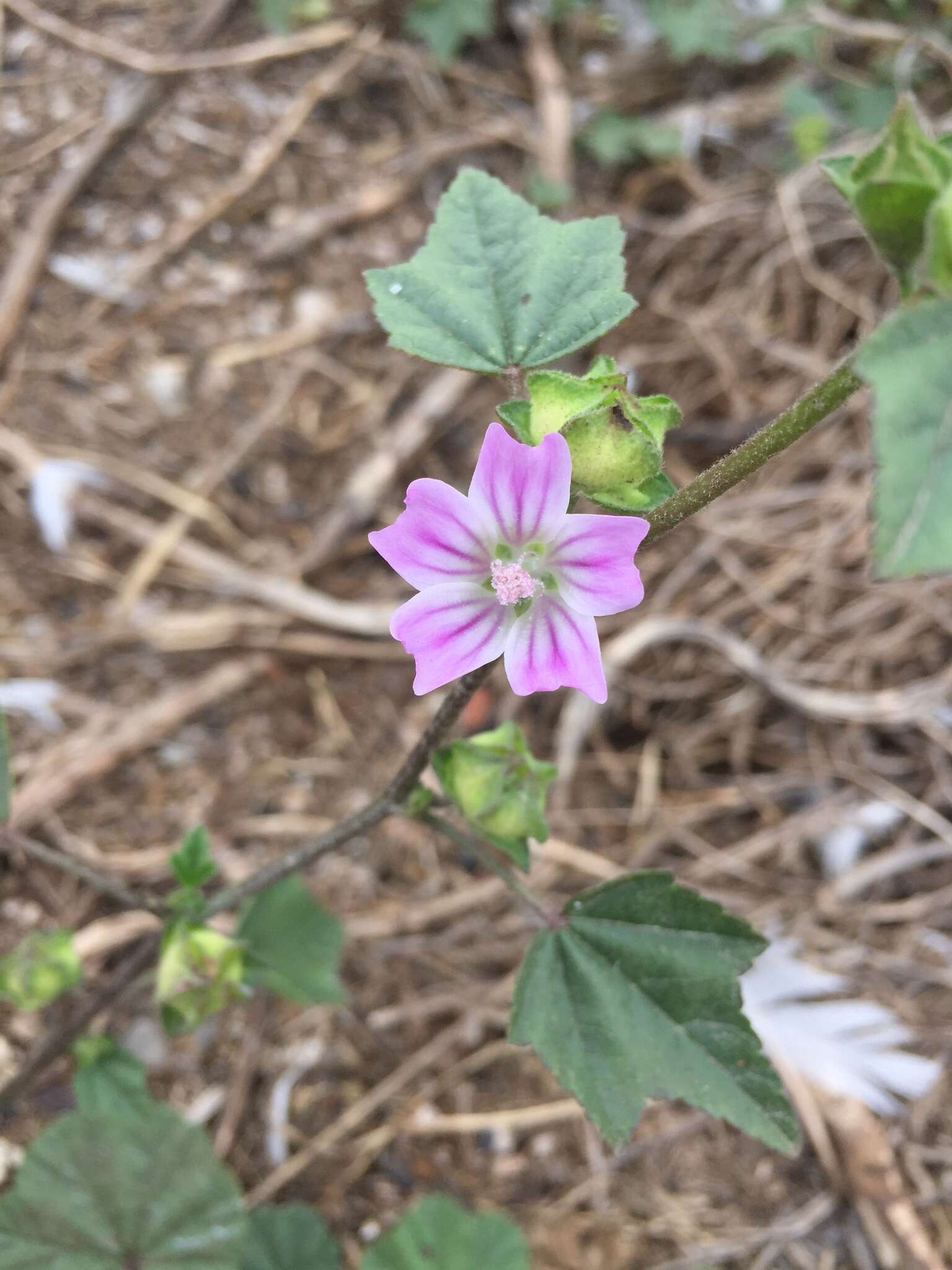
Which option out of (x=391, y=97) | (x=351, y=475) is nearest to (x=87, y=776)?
(x=351, y=475)

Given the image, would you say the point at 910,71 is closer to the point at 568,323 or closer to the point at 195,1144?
A: the point at 568,323

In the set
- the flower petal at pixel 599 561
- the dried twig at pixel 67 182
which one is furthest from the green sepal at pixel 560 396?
the dried twig at pixel 67 182

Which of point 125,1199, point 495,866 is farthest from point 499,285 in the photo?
point 125,1199

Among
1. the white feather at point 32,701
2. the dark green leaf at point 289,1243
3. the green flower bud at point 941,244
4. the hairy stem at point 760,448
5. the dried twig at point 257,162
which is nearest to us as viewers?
the green flower bud at point 941,244

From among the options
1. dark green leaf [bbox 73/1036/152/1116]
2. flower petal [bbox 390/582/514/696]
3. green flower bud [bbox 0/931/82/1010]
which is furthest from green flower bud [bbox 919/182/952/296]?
dark green leaf [bbox 73/1036/152/1116]

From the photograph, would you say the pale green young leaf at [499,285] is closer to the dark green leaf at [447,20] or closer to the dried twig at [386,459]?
the dried twig at [386,459]
